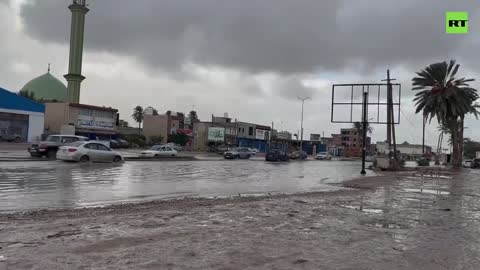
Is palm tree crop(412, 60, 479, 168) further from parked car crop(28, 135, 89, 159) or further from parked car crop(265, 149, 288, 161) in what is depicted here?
parked car crop(28, 135, 89, 159)

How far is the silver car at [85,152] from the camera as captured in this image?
88.4 ft

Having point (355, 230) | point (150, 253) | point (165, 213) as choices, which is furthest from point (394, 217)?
point (150, 253)

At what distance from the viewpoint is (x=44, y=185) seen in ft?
49.3

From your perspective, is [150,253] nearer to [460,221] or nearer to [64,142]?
[460,221]

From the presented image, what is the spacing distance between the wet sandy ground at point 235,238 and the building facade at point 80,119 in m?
64.2

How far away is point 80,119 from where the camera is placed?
2837 inches

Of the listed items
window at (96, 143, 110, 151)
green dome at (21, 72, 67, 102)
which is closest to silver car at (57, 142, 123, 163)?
window at (96, 143, 110, 151)

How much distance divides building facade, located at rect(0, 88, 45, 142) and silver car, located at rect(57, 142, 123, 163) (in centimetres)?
3657

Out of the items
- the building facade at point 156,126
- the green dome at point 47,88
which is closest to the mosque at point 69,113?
the green dome at point 47,88

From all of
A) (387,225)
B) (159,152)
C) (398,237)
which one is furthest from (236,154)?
(398,237)

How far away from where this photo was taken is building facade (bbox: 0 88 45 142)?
60.0m

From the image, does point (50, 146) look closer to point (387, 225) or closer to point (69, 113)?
point (387, 225)

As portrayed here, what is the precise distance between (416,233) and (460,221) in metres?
2.67

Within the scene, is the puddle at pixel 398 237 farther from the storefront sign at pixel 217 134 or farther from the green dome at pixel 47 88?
the green dome at pixel 47 88
